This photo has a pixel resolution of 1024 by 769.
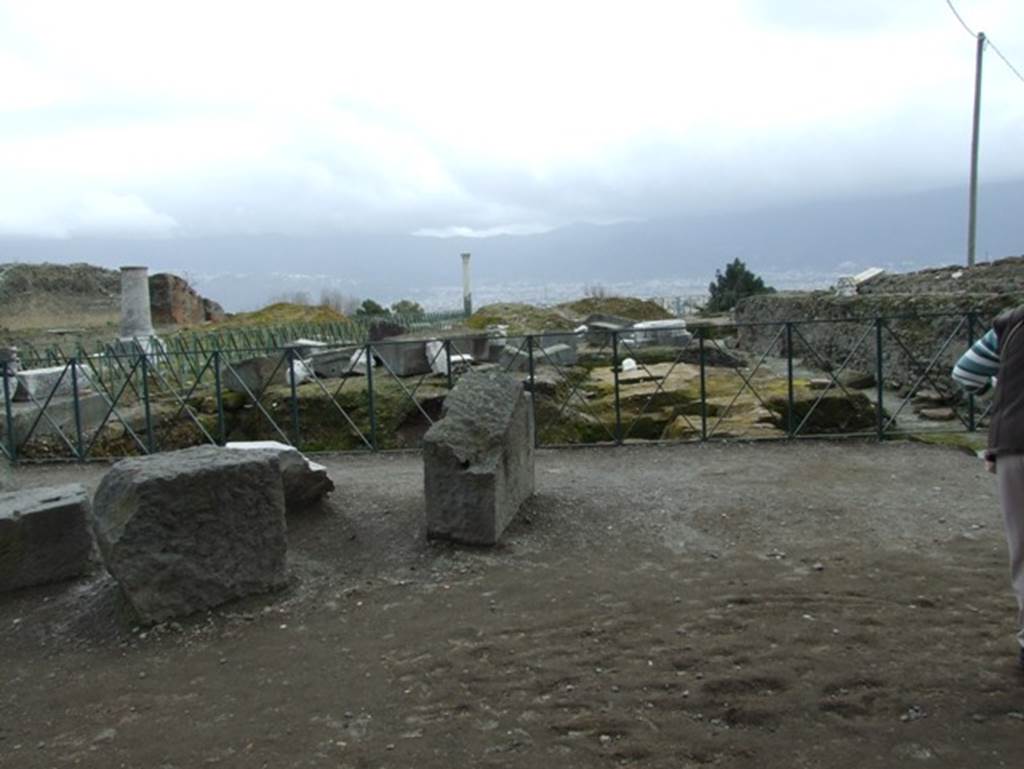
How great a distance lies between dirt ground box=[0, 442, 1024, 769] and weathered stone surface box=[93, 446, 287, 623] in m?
0.17

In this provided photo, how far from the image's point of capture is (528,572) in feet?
18.8

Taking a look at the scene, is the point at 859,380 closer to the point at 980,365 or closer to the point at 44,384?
the point at 980,365

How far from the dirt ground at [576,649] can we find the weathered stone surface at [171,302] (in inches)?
1069

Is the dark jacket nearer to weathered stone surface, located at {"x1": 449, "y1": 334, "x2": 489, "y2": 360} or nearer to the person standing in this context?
the person standing

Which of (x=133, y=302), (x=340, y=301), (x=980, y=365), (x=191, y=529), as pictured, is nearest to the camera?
(x=980, y=365)

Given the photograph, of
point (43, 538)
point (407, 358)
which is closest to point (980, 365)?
Result: point (43, 538)

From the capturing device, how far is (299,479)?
22.1 feet

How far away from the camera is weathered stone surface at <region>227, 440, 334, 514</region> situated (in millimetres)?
6637

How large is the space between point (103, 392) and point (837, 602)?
974 centimetres

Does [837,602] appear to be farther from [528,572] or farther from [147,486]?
[147,486]

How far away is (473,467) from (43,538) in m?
2.66

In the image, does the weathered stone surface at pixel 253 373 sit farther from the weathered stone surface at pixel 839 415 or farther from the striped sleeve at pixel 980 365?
the striped sleeve at pixel 980 365

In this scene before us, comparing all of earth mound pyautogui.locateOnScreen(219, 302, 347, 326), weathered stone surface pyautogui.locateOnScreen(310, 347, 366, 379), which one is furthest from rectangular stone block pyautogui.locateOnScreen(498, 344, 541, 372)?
earth mound pyautogui.locateOnScreen(219, 302, 347, 326)

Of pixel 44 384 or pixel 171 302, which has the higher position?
pixel 171 302
